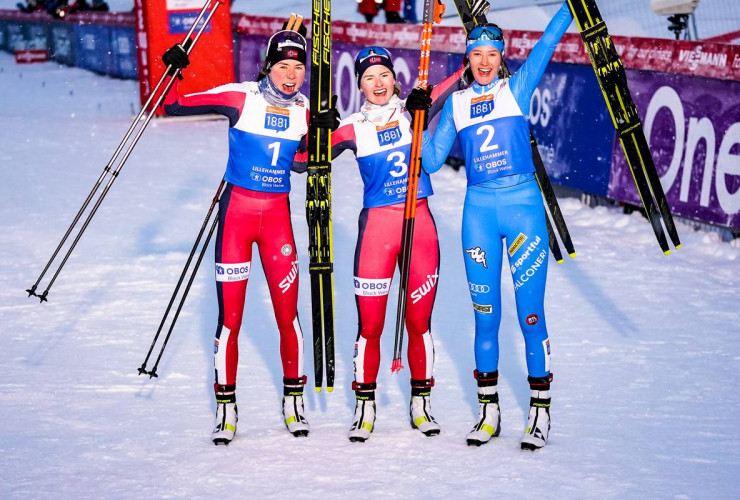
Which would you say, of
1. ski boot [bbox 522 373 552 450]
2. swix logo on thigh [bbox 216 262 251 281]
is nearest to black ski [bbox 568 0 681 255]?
ski boot [bbox 522 373 552 450]

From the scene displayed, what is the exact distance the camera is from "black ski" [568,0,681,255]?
207 inches

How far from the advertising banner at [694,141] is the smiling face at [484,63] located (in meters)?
4.79

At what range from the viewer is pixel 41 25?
3388 centimetres

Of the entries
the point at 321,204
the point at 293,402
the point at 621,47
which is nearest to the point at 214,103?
the point at 321,204

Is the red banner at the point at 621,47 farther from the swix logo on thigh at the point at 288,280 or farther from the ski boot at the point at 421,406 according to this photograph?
the swix logo on thigh at the point at 288,280

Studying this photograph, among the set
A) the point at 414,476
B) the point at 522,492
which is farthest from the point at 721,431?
the point at 414,476

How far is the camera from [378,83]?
209 inches

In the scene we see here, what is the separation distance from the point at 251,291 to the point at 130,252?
1.90 metres

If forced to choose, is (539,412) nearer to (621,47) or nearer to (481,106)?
(481,106)

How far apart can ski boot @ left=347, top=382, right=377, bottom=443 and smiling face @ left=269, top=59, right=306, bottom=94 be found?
1.66 metres

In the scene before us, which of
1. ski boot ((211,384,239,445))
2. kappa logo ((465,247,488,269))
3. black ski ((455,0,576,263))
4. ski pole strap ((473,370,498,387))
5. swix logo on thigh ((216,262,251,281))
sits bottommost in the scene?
ski boot ((211,384,239,445))

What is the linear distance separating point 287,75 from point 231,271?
1.09 meters

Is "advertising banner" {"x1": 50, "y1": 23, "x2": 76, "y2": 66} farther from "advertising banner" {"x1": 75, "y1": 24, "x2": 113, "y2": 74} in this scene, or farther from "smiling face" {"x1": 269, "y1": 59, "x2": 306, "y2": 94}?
"smiling face" {"x1": 269, "y1": 59, "x2": 306, "y2": 94}

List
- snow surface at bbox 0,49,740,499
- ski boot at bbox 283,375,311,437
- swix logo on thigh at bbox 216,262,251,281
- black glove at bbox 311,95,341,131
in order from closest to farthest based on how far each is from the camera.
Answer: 1. snow surface at bbox 0,49,740,499
2. black glove at bbox 311,95,341,131
3. swix logo on thigh at bbox 216,262,251,281
4. ski boot at bbox 283,375,311,437
